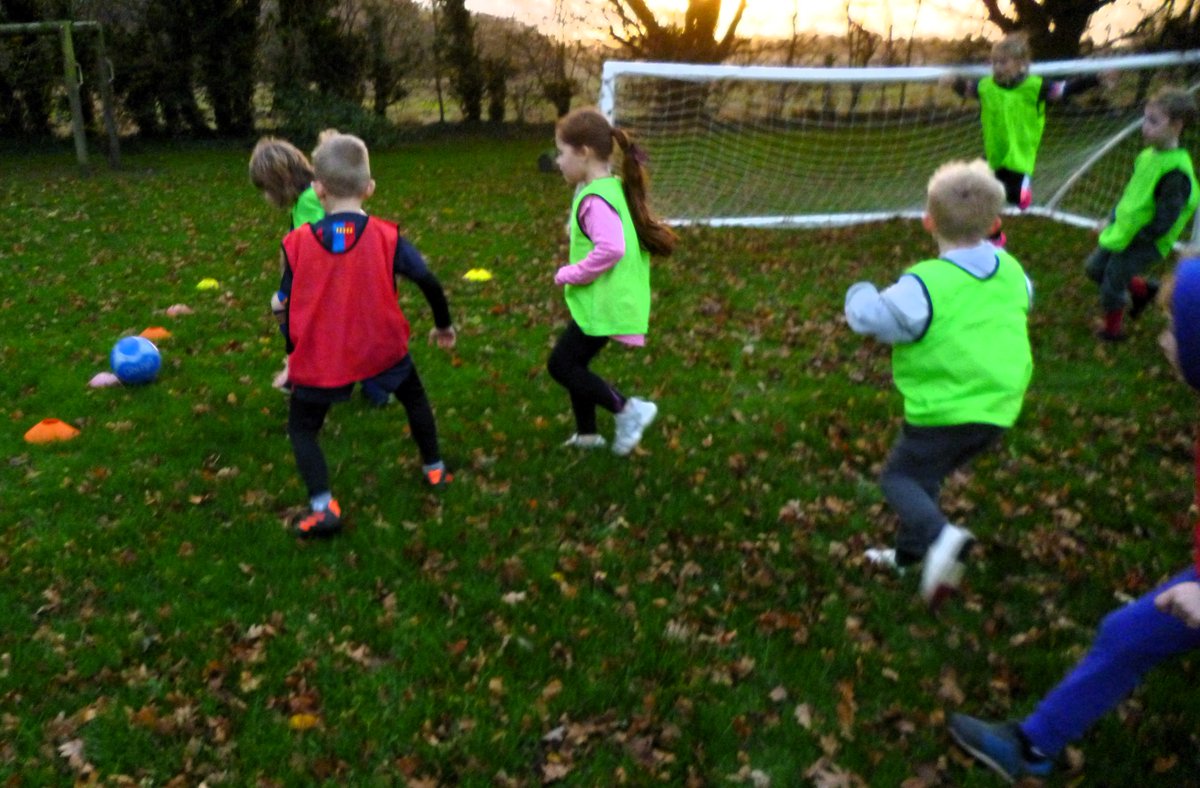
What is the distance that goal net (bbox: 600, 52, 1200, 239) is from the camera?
12.8m

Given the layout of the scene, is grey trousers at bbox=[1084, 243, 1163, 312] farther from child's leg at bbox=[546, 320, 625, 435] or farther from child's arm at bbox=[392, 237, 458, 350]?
child's arm at bbox=[392, 237, 458, 350]

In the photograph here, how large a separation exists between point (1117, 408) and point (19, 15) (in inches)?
880

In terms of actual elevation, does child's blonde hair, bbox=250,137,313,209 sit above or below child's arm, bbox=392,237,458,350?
above

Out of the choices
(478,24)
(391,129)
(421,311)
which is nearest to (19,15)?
(391,129)

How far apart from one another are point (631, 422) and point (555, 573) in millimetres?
1256

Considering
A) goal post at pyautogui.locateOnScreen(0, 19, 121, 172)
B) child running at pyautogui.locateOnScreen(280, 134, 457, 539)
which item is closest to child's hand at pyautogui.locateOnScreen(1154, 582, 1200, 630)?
child running at pyautogui.locateOnScreen(280, 134, 457, 539)

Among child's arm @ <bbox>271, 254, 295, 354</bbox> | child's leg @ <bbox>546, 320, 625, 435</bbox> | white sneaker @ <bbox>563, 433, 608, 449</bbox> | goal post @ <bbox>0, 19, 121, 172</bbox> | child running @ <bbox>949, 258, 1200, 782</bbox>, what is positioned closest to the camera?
child running @ <bbox>949, 258, 1200, 782</bbox>

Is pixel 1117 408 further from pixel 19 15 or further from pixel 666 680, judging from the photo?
pixel 19 15

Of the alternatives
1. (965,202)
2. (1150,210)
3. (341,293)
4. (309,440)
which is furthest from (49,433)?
(1150,210)

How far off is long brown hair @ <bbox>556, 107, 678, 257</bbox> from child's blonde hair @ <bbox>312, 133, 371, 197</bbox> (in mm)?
1044

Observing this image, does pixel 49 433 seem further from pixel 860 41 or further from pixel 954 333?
pixel 860 41

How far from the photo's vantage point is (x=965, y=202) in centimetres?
353

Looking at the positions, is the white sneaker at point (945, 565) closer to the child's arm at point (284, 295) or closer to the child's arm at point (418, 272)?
the child's arm at point (418, 272)

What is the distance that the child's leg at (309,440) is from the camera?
4.56 metres
